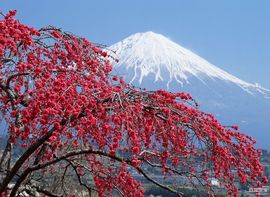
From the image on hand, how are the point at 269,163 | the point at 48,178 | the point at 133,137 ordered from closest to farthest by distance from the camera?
the point at 133,137, the point at 48,178, the point at 269,163

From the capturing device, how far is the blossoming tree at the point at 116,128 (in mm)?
6113

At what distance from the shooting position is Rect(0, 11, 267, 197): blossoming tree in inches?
241

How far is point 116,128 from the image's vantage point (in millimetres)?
6254

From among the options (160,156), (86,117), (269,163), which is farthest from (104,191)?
(269,163)

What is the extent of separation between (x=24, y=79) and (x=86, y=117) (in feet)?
8.46

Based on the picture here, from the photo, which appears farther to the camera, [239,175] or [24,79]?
[24,79]

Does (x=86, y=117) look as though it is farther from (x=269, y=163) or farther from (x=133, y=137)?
(x=269, y=163)

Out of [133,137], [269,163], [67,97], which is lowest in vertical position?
[133,137]

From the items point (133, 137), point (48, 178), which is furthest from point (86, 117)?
point (48, 178)

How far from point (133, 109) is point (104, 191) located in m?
2.53

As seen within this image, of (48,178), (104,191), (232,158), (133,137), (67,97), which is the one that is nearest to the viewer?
(133,137)

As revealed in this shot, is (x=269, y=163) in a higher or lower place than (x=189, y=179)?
higher

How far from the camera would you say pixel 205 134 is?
653 centimetres

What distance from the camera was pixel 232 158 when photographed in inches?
265
